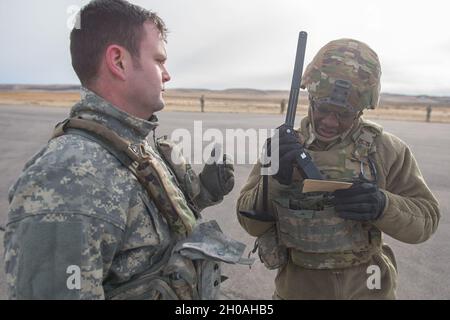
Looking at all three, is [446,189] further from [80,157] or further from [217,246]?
[80,157]

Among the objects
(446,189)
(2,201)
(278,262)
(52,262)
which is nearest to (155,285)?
(52,262)

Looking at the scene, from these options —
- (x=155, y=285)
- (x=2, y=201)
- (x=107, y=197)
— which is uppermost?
(x=107, y=197)

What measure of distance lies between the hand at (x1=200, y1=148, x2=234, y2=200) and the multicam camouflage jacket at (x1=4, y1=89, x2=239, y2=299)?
60 cm

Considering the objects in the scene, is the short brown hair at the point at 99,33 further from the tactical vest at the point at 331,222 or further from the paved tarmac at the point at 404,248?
the paved tarmac at the point at 404,248

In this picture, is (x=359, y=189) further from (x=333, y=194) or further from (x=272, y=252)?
(x=272, y=252)

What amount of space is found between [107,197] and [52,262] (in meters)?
0.28

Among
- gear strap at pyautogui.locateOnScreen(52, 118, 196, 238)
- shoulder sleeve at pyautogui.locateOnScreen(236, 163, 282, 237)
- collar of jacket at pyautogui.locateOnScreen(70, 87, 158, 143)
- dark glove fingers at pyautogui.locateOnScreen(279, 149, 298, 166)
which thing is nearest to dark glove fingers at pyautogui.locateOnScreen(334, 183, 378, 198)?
dark glove fingers at pyautogui.locateOnScreen(279, 149, 298, 166)

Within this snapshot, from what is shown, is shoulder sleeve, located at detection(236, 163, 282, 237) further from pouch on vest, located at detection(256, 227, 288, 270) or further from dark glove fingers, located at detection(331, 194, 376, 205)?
dark glove fingers, located at detection(331, 194, 376, 205)

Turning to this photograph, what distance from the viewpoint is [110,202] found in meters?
1.38

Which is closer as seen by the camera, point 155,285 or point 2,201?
point 155,285

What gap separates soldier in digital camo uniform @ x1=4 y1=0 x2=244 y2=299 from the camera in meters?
1.26

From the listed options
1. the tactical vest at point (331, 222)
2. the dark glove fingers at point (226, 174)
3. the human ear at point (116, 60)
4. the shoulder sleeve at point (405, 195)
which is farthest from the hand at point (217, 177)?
the shoulder sleeve at point (405, 195)

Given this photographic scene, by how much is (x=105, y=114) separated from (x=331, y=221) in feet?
4.38

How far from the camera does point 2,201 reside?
Answer: 19.4 feet
